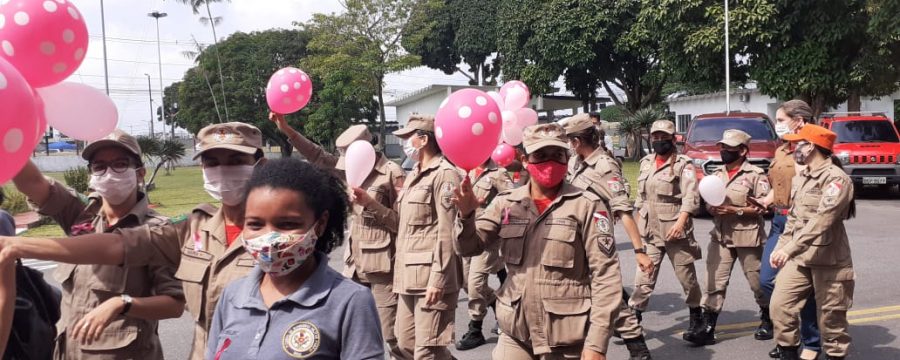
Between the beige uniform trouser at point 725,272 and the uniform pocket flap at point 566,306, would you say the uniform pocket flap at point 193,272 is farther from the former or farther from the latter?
the beige uniform trouser at point 725,272

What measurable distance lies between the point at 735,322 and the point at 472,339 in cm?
246

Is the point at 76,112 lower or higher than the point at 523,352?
higher

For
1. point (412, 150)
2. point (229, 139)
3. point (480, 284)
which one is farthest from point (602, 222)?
point (480, 284)

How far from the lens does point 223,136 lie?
127 inches

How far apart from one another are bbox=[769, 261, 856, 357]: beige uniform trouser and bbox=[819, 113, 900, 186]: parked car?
12.2 meters

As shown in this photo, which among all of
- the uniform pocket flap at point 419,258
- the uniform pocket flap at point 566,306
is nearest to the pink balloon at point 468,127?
the uniform pocket flap at point 566,306

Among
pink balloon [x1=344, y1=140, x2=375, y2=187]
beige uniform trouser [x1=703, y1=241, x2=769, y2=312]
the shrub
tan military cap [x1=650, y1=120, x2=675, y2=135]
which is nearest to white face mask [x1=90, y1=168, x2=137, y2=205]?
pink balloon [x1=344, y1=140, x2=375, y2=187]

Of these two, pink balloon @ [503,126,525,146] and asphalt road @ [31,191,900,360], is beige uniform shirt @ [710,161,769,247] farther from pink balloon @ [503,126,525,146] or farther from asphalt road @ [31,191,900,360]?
pink balloon @ [503,126,525,146]

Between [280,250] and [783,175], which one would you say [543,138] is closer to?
[280,250]

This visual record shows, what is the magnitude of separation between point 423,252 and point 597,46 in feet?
95.9

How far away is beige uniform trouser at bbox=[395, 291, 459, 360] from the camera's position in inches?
185

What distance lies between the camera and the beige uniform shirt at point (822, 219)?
5078 millimetres

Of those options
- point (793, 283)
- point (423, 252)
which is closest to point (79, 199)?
point (423, 252)

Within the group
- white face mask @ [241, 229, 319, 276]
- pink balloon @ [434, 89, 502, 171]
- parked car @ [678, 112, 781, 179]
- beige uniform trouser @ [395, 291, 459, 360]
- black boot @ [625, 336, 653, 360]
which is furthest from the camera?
parked car @ [678, 112, 781, 179]
